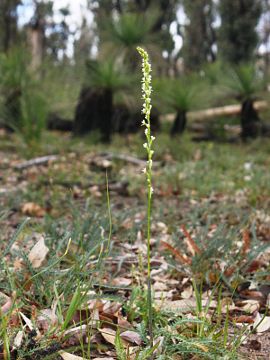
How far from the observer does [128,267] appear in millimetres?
2162

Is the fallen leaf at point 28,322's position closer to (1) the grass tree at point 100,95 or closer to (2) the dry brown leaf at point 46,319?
(2) the dry brown leaf at point 46,319

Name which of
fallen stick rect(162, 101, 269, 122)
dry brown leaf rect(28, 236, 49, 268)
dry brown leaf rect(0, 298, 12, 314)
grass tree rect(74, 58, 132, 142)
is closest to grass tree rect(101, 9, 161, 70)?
grass tree rect(74, 58, 132, 142)

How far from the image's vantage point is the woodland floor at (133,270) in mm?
1310

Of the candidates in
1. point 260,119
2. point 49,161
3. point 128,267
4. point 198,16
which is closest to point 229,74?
point 260,119

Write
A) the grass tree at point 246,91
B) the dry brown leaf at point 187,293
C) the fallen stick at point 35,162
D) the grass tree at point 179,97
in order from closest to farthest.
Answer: the dry brown leaf at point 187,293, the fallen stick at point 35,162, the grass tree at point 179,97, the grass tree at point 246,91

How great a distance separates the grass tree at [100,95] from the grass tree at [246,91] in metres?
2.10

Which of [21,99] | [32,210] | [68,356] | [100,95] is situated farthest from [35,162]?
[68,356]

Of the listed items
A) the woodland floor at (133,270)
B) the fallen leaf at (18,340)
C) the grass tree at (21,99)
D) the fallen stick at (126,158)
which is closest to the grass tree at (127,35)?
the grass tree at (21,99)

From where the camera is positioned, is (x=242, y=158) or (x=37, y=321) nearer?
(x=37, y=321)

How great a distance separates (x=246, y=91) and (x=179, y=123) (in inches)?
59.0

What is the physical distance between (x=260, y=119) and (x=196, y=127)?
137cm

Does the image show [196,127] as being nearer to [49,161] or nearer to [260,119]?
[260,119]

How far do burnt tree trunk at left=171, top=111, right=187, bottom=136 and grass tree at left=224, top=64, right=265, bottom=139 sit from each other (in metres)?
1.25

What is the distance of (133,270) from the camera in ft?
5.57
